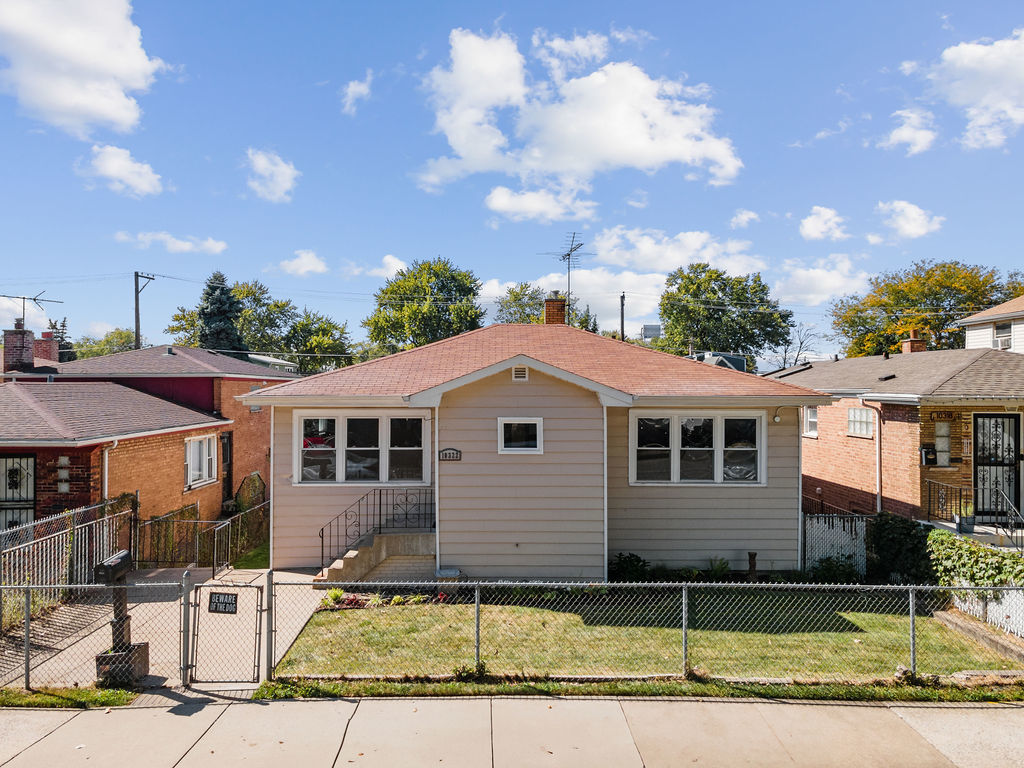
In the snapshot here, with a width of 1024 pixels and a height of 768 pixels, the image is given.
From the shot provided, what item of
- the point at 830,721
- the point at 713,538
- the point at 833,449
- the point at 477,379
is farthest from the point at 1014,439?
the point at 477,379

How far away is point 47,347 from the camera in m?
23.4

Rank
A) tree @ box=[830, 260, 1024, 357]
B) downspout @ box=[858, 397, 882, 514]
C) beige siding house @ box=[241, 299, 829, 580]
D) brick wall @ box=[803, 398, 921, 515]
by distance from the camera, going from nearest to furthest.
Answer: beige siding house @ box=[241, 299, 829, 580], brick wall @ box=[803, 398, 921, 515], downspout @ box=[858, 397, 882, 514], tree @ box=[830, 260, 1024, 357]

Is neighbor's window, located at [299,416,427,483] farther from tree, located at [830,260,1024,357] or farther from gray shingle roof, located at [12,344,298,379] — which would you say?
tree, located at [830,260,1024,357]

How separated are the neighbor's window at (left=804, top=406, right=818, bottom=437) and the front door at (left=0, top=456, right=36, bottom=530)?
20161 mm

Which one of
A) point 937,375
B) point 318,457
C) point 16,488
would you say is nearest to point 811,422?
point 937,375

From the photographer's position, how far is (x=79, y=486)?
38.9 ft

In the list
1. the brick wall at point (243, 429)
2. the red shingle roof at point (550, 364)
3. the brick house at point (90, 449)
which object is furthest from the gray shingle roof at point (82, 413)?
the red shingle roof at point (550, 364)

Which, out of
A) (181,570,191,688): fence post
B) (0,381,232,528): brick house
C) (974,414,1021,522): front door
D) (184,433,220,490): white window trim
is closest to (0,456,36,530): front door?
(0,381,232,528): brick house

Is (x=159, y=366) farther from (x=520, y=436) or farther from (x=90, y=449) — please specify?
(x=520, y=436)

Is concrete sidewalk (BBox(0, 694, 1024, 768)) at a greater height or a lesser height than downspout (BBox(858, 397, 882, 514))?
lesser

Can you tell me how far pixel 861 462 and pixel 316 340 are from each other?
163 feet

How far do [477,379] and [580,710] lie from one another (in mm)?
5579

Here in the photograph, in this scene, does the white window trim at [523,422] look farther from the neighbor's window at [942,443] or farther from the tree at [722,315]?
the tree at [722,315]

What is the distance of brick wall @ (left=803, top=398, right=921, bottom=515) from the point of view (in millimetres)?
13977
